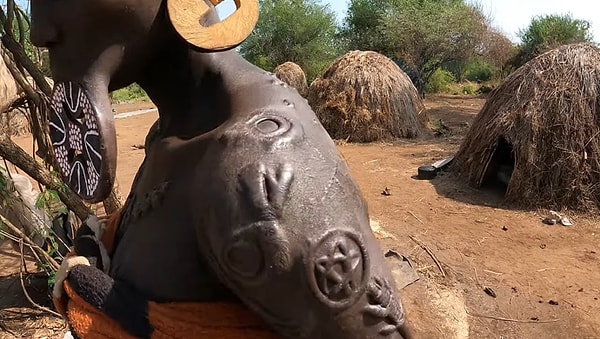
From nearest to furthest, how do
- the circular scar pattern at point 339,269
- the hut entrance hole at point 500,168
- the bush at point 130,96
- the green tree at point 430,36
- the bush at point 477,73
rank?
the circular scar pattern at point 339,269
the hut entrance hole at point 500,168
the green tree at point 430,36
the bush at point 130,96
the bush at point 477,73

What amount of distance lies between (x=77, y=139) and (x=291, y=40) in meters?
23.7

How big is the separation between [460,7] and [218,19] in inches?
904

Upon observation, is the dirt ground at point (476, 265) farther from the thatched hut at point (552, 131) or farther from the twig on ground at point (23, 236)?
the twig on ground at point (23, 236)

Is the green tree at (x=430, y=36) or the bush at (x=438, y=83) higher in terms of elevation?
the green tree at (x=430, y=36)

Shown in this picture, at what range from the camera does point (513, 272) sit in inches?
201

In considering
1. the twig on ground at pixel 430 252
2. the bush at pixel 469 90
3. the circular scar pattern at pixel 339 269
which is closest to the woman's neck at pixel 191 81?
the circular scar pattern at pixel 339 269

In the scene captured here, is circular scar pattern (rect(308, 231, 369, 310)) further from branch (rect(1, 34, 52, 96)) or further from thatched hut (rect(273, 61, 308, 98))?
thatched hut (rect(273, 61, 308, 98))

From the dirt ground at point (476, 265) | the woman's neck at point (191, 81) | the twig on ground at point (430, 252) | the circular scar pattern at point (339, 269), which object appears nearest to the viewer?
the circular scar pattern at point (339, 269)

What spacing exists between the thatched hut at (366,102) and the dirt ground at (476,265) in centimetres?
293

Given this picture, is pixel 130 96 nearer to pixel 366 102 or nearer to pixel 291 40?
pixel 291 40

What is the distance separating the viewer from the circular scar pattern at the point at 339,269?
78 centimetres

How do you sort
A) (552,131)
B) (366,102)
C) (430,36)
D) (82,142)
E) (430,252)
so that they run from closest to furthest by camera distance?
1. (82,142)
2. (430,252)
3. (552,131)
4. (366,102)
5. (430,36)

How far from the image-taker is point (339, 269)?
80 centimetres

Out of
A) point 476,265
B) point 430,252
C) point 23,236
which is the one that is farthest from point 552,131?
point 23,236
